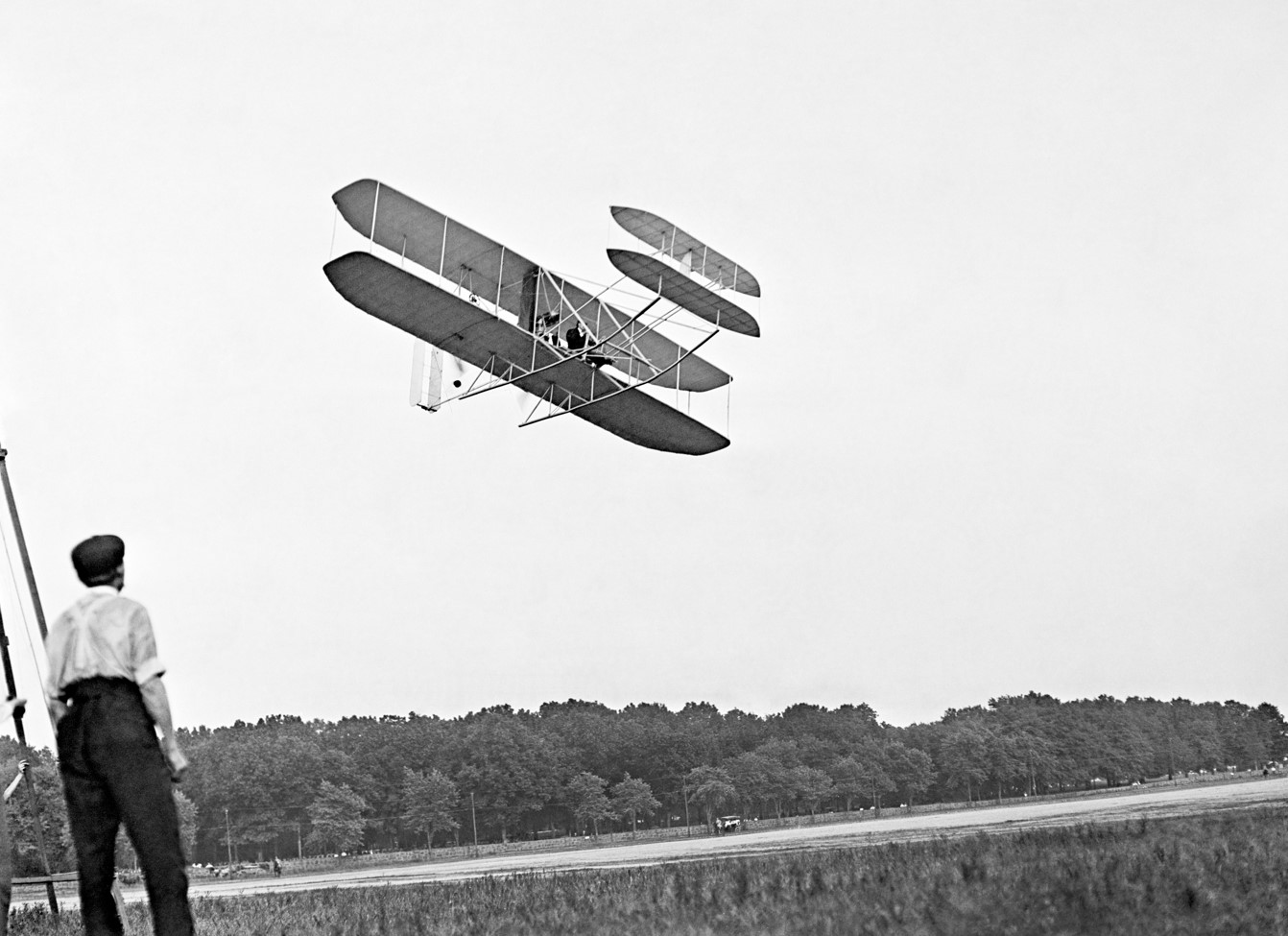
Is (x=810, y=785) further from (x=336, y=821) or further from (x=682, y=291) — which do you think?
(x=682, y=291)

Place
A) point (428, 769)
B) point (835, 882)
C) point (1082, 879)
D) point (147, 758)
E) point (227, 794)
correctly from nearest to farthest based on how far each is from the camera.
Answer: point (147, 758)
point (1082, 879)
point (835, 882)
point (227, 794)
point (428, 769)

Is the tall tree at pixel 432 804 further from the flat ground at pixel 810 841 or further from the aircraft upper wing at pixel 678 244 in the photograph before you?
the aircraft upper wing at pixel 678 244

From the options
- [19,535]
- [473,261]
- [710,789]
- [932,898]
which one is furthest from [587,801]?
[932,898]

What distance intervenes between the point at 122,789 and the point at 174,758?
0.88 feet

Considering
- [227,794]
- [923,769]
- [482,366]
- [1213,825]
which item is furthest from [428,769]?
[1213,825]

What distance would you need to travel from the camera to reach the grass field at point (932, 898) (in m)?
6.85

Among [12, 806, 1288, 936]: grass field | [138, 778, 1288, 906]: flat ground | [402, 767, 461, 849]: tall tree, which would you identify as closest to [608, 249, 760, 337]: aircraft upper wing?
[138, 778, 1288, 906]: flat ground

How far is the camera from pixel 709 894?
393 inches

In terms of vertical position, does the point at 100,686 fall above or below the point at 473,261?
below

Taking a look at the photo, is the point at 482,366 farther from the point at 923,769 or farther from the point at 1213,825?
the point at 923,769

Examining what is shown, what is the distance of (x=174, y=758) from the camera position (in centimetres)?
603

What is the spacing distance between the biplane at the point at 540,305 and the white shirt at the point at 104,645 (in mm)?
24045

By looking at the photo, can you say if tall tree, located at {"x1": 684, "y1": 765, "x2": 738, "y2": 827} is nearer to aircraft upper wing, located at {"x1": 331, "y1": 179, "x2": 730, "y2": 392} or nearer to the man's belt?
aircraft upper wing, located at {"x1": 331, "y1": 179, "x2": 730, "y2": 392}

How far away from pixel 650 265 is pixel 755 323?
365 centimetres
